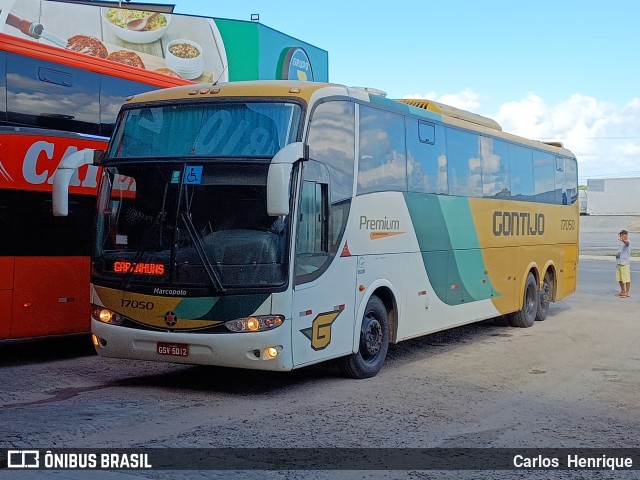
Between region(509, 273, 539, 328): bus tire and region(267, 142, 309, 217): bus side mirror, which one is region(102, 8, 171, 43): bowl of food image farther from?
region(267, 142, 309, 217): bus side mirror

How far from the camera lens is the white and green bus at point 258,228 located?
9.10 metres

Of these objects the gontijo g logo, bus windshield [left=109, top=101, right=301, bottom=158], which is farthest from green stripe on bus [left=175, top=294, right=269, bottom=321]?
the gontijo g logo

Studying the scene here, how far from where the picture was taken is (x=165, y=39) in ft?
92.1

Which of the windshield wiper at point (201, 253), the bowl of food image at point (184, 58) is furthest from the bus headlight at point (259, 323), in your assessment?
the bowl of food image at point (184, 58)

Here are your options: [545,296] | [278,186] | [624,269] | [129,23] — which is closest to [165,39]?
[129,23]

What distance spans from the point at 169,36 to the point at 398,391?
67.8 feet

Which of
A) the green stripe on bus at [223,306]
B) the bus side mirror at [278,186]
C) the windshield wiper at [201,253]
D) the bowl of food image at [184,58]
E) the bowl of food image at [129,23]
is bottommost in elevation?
the green stripe on bus at [223,306]

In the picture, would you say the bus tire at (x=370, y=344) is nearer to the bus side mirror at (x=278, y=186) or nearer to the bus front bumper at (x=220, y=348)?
the bus front bumper at (x=220, y=348)

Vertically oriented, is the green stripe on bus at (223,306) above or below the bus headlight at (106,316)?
above

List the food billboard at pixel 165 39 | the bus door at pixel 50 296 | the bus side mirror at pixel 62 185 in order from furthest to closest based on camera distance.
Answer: the food billboard at pixel 165 39 < the bus door at pixel 50 296 < the bus side mirror at pixel 62 185

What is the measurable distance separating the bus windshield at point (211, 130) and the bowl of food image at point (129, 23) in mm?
18134

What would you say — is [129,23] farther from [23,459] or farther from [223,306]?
[23,459]

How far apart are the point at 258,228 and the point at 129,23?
20.0 metres

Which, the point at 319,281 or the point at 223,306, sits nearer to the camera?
the point at 223,306
